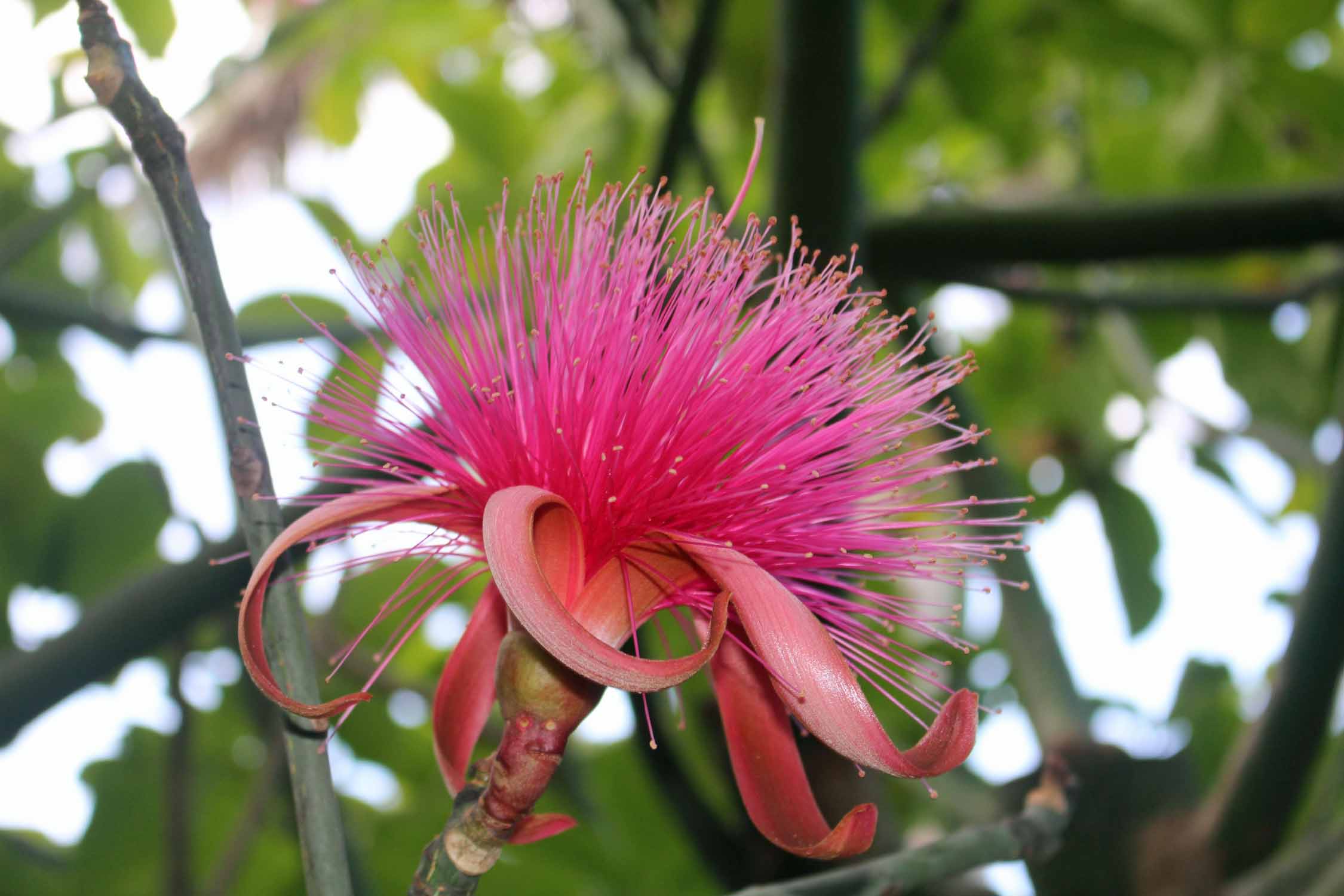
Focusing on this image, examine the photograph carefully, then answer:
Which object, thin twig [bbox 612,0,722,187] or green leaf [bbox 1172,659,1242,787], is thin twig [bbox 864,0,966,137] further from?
green leaf [bbox 1172,659,1242,787]

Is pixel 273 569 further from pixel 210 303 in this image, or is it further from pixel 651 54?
pixel 651 54

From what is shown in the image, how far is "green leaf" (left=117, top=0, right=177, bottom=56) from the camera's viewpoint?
1.76 metres

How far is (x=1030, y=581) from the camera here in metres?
1.94

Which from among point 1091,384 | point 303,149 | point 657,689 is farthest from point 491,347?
point 303,149

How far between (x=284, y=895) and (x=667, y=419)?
108cm

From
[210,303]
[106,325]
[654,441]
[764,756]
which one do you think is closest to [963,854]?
[764,756]

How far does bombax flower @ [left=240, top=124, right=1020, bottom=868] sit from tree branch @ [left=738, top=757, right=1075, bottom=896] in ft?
0.13

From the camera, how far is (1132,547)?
250 cm

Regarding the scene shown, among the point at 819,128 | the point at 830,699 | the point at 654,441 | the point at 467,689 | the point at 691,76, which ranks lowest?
the point at 830,699

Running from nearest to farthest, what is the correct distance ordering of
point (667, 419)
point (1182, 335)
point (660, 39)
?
point (667, 419) < point (660, 39) < point (1182, 335)

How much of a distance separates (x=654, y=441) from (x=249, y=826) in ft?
2.65

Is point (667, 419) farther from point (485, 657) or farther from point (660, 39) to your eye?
point (660, 39)

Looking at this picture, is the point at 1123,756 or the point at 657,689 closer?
the point at 657,689

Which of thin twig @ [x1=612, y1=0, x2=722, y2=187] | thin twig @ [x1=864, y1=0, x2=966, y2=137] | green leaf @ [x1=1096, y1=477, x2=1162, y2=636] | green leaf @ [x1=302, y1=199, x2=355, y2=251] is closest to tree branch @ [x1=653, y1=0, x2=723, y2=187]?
thin twig @ [x1=612, y1=0, x2=722, y2=187]
